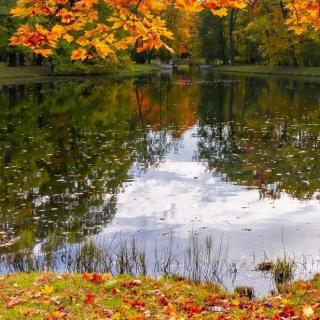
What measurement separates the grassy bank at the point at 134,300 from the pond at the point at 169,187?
5.20 feet

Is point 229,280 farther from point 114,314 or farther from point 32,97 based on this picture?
point 32,97

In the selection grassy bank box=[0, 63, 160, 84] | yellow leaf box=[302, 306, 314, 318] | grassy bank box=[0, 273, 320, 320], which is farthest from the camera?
grassy bank box=[0, 63, 160, 84]

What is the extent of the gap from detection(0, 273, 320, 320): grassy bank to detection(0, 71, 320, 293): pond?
1.58 meters

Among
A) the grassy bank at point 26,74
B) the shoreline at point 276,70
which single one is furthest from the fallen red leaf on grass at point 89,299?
the shoreline at point 276,70

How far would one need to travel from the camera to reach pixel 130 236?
14414 millimetres

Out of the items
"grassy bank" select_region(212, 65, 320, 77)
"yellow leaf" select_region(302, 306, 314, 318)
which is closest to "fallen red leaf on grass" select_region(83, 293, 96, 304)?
"yellow leaf" select_region(302, 306, 314, 318)

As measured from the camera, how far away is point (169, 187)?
19344 mm

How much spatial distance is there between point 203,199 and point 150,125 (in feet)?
52.8

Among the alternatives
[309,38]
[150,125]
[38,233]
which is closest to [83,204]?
[38,233]

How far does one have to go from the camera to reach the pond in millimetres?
13422

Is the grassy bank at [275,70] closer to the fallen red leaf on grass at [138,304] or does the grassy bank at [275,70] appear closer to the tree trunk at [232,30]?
the tree trunk at [232,30]

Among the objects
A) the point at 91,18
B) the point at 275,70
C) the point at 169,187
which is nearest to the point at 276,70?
the point at 275,70

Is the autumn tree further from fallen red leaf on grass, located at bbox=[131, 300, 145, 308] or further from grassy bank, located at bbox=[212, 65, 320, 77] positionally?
grassy bank, located at bbox=[212, 65, 320, 77]

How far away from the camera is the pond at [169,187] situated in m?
13.4
